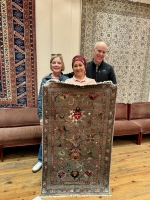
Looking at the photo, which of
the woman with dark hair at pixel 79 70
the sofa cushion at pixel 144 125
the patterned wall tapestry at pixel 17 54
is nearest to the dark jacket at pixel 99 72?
the woman with dark hair at pixel 79 70

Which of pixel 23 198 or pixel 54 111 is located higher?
pixel 54 111

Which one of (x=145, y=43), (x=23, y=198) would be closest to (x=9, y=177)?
(x=23, y=198)

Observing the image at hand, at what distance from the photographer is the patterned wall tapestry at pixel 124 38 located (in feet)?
9.33

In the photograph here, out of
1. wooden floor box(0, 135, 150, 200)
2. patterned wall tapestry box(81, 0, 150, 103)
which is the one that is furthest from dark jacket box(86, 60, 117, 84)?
wooden floor box(0, 135, 150, 200)

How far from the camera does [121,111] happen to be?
3232mm

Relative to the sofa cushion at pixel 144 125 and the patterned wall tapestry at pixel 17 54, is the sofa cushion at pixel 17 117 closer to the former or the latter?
the patterned wall tapestry at pixel 17 54

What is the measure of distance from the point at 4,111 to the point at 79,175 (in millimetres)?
1661

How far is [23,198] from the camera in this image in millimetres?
1674

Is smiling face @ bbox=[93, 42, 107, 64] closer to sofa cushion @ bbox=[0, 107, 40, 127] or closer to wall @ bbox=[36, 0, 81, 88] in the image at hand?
wall @ bbox=[36, 0, 81, 88]

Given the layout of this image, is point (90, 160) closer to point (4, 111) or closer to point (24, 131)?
point (24, 131)

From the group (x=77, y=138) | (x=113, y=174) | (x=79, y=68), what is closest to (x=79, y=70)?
(x=79, y=68)

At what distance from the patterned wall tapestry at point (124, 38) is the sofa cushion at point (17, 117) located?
1447mm

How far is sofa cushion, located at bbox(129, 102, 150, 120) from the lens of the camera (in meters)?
3.28

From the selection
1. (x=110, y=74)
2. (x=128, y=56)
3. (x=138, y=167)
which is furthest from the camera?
(x=128, y=56)
